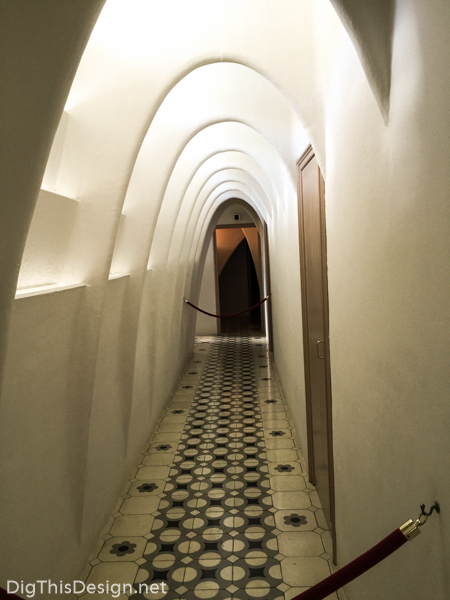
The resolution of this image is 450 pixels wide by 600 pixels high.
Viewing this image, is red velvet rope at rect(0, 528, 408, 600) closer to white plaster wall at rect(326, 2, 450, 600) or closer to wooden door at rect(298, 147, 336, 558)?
white plaster wall at rect(326, 2, 450, 600)

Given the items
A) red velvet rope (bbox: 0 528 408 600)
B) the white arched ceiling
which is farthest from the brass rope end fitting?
the white arched ceiling

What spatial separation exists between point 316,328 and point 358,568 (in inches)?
88.8

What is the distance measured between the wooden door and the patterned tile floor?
0.29 m

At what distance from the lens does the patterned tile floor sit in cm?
281

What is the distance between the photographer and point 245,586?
2.72 metres

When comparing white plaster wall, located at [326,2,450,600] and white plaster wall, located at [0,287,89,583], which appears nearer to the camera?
white plaster wall, located at [326,2,450,600]

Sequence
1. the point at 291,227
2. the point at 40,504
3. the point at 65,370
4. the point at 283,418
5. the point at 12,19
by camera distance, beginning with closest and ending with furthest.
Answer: the point at 12,19
the point at 40,504
the point at 65,370
the point at 291,227
the point at 283,418

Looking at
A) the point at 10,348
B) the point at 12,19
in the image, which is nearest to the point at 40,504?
the point at 10,348

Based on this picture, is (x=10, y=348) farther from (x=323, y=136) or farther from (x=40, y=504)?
(x=323, y=136)

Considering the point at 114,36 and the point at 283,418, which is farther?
the point at 283,418

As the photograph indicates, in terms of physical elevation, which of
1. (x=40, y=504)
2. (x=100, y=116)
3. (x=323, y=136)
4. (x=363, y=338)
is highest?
(x=100, y=116)

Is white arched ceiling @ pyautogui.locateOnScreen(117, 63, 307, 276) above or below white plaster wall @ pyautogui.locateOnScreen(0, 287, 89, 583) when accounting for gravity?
above

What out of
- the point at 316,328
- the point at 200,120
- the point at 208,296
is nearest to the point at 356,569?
the point at 316,328

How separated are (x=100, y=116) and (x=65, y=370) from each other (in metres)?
1.54
